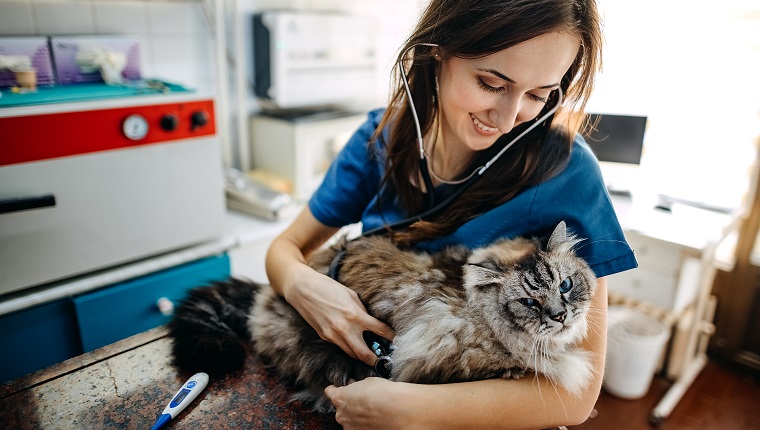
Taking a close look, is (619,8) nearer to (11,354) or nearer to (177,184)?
(177,184)

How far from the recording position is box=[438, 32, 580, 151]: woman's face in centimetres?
90

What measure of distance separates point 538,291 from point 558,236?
0.35 feet

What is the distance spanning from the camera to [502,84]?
96cm

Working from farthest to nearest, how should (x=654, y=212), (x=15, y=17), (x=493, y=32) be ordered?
1. (x=654, y=212)
2. (x=15, y=17)
3. (x=493, y=32)

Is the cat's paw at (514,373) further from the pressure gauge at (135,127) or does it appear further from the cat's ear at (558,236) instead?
the pressure gauge at (135,127)

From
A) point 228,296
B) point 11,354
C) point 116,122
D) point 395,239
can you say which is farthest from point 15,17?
point 395,239

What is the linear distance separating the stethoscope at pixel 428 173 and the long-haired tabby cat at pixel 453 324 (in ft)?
0.29

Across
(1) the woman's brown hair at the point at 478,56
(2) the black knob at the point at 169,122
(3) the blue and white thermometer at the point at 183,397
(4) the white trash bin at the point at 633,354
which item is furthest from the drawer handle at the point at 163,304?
(4) the white trash bin at the point at 633,354

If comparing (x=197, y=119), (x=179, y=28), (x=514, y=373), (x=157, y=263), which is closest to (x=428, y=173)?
(x=514, y=373)

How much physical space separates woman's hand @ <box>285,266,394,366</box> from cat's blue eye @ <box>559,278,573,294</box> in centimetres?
33

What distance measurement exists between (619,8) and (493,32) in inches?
74.1

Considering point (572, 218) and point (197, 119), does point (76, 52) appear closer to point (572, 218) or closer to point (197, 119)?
point (197, 119)

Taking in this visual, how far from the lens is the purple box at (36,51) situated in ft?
5.84

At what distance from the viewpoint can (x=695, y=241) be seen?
1931mm
